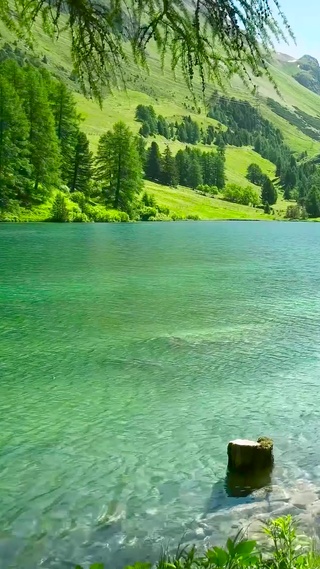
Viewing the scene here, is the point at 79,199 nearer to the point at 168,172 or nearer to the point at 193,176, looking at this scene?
the point at 168,172

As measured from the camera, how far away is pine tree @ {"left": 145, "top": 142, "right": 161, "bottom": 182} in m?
176

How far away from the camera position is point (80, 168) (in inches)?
4412

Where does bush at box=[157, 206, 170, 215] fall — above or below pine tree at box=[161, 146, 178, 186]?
below

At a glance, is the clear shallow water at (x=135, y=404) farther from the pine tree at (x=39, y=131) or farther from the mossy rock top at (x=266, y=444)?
the pine tree at (x=39, y=131)

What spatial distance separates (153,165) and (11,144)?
305 feet

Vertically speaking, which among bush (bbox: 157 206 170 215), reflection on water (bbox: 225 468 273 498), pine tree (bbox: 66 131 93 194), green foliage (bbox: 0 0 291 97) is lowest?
reflection on water (bbox: 225 468 273 498)

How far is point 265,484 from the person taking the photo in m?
10.8

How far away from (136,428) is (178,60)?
8.97 metres

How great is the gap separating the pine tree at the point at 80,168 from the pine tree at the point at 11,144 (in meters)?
20.1

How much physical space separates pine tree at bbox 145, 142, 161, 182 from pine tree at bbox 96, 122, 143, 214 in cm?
5994

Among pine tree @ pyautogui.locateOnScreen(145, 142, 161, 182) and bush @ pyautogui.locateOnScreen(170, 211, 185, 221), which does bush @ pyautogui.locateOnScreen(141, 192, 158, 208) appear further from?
pine tree @ pyautogui.locateOnScreen(145, 142, 161, 182)

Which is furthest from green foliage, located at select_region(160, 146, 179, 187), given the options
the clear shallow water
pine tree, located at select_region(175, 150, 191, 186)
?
the clear shallow water

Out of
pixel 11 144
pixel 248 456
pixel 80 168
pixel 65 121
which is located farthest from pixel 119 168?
pixel 248 456

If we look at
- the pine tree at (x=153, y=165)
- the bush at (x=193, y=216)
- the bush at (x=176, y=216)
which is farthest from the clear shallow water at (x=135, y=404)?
the pine tree at (x=153, y=165)
